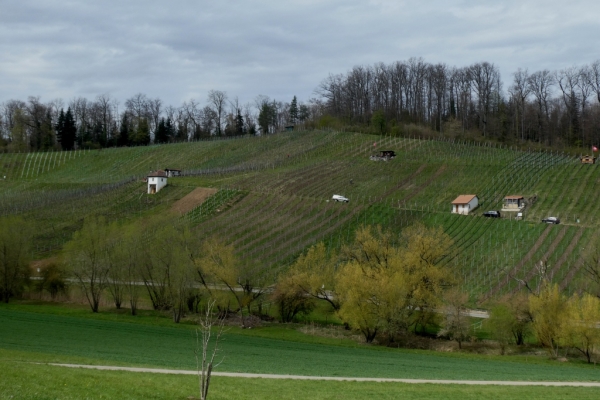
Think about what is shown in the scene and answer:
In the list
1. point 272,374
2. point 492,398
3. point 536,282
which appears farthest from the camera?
point 536,282

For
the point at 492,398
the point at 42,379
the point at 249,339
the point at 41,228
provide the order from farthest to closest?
the point at 41,228
the point at 249,339
the point at 492,398
the point at 42,379

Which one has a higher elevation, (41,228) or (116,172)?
(116,172)

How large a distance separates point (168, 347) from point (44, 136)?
5889 inches

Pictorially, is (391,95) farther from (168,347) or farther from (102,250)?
(168,347)

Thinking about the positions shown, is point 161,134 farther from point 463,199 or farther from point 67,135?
point 463,199

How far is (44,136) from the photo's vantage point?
558 ft

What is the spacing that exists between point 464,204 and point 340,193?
22.7 meters

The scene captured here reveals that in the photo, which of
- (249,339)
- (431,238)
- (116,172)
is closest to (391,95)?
(116,172)

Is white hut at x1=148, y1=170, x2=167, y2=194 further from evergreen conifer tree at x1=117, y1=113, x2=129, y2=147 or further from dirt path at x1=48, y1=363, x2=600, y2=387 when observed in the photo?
dirt path at x1=48, y1=363, x2=600, y2=387

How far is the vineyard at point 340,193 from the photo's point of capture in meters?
67.9

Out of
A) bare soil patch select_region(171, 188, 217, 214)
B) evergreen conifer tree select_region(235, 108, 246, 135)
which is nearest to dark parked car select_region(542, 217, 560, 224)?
bare soil patch select_region(171, 188, 217, 214)

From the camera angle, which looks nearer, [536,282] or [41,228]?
[536,282]

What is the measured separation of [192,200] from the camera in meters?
97.5

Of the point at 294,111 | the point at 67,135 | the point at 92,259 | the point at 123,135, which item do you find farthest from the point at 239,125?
the point at 92,259
